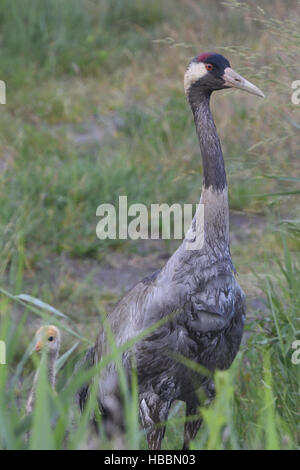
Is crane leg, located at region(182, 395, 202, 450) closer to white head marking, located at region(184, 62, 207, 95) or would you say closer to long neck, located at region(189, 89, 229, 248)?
long neck, located at region(189, 89, 229, 248)

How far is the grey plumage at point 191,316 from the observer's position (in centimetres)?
240

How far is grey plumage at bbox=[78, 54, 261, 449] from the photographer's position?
2402 mm

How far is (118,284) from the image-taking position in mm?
4355

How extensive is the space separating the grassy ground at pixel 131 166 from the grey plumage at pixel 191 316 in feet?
0.46

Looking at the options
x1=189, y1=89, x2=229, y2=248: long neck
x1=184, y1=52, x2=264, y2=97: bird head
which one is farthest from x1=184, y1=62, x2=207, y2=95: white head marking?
x1=189, y1=89, x2=229, y2=248: long neck

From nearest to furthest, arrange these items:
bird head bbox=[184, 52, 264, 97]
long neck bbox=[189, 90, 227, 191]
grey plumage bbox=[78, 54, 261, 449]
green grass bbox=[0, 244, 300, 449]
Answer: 1. green grass bbox=[0, 244, 300, 449]
2. grey plumage bbox=[78, 54, 261, 449]
3. long neck bbox=[189, 90, 227, 191]
4. bird head bbox=[184, 52, 264, 97]

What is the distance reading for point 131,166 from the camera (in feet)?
17.1

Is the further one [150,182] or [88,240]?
[150,182]

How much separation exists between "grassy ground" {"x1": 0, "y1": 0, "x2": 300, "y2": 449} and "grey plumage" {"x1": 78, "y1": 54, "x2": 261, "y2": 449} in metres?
0.14

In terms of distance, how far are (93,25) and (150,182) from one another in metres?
3.21

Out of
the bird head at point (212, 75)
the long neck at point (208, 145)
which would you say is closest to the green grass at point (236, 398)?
the long neck at point (208, 145)

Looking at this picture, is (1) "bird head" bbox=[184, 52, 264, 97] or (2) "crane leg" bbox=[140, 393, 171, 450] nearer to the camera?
(2) "crane leg" bbox=[140, 393, 171, 450]
